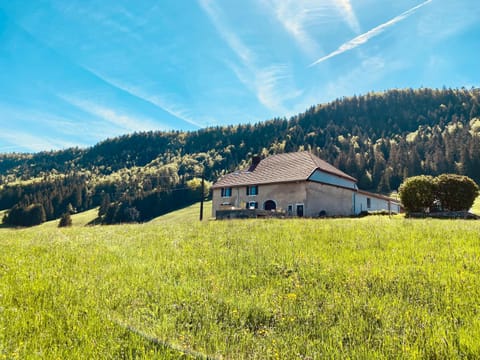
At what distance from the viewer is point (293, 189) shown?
3681cm

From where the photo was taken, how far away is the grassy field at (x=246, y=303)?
3.86 metres

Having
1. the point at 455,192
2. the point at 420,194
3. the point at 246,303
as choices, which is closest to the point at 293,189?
the point at 420,194

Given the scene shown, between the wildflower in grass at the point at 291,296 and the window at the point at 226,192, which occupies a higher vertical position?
the window at the point at 226,192

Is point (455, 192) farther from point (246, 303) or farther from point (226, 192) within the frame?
point (246, 303)

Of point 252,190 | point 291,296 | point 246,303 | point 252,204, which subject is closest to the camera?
point 246,303

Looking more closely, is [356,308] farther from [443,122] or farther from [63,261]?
[443,122]

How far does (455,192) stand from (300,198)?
15.6m

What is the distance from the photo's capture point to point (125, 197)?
132 metres

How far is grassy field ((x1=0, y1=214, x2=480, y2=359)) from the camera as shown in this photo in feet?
12.7

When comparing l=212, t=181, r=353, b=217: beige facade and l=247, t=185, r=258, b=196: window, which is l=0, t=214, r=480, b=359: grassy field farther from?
l=247, t=185, r=258, b=196: window

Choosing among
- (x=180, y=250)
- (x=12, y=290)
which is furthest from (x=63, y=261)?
(x=180, y=250)

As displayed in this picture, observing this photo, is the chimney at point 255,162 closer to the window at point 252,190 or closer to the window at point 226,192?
the window at point 252,190

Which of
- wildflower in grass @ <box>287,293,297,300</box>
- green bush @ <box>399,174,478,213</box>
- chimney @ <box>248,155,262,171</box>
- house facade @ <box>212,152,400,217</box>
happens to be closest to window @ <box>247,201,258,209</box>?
house facade @ <box>212,152,400,217</box>

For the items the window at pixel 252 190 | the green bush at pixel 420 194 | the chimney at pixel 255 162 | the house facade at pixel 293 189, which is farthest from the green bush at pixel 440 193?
the chimney at pixel 255 162
